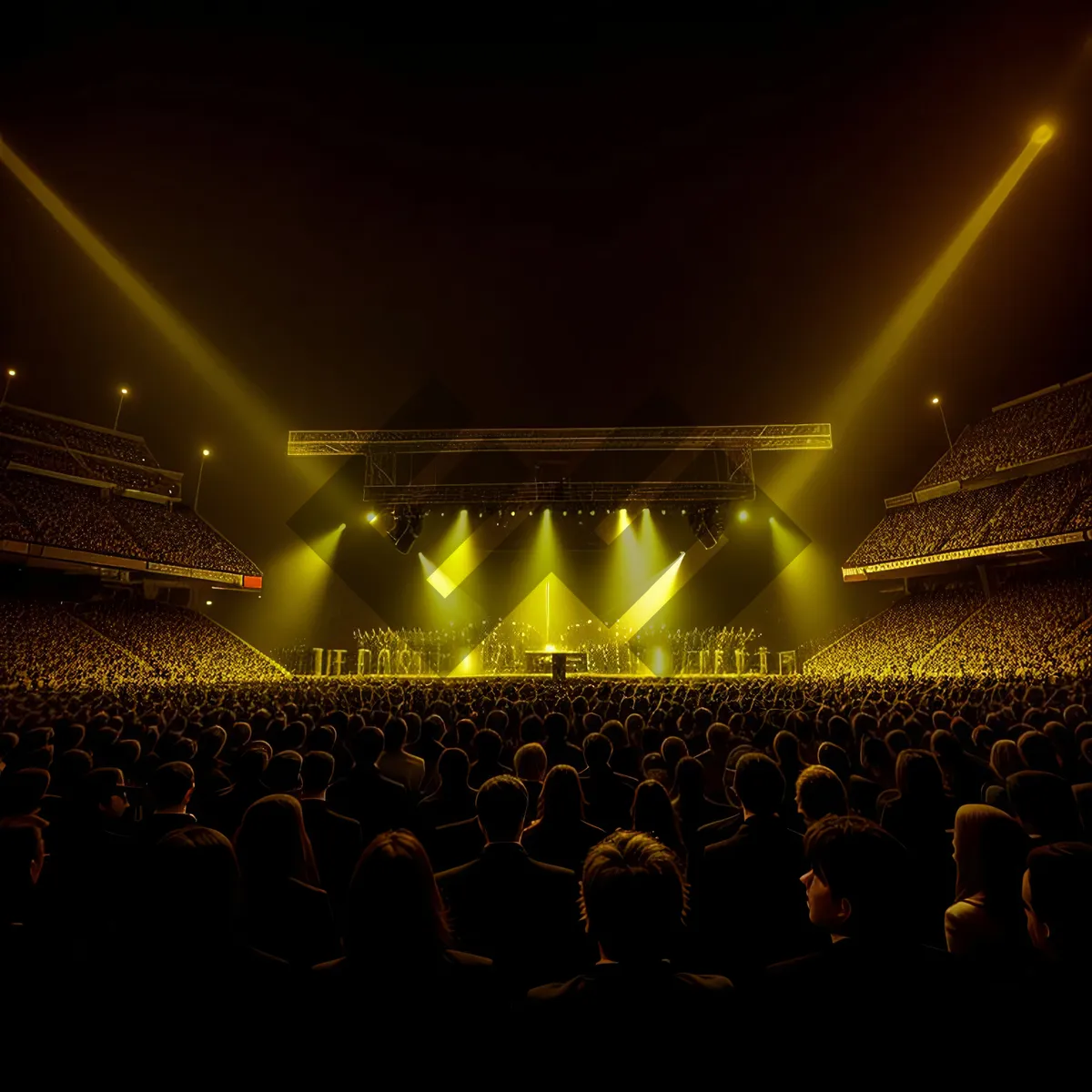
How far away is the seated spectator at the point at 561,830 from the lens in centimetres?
339

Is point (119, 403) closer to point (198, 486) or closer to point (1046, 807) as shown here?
point (198, 486)

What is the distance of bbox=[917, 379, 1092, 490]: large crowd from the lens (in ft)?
76.6

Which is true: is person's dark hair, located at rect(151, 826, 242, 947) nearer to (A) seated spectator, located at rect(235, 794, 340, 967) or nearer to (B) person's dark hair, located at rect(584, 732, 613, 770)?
(A) seated spectator, located at rect(235, 794, 340, 967)

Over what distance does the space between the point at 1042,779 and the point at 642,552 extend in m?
25.9

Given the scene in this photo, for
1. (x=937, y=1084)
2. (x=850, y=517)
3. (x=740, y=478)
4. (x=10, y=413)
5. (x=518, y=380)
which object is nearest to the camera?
(x=937, y=1084)

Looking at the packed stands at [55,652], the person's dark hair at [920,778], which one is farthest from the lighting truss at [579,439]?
the person's dark hair at [920,778]

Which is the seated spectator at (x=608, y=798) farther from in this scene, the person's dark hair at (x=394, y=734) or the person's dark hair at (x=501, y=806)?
the person's dark hair at (x=394, y=734)

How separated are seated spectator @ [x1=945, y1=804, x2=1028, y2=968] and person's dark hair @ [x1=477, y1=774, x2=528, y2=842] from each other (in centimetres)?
170

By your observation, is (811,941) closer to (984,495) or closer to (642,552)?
(642,552)

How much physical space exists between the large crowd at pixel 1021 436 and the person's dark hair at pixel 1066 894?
27358 mm

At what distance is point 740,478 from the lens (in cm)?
2255

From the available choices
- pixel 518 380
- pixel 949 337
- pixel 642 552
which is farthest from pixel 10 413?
pixel 949 337

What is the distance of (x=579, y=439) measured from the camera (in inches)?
830

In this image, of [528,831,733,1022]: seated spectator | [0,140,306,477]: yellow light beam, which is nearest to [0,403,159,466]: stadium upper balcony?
[0,140,306,477]: yellow light beam
